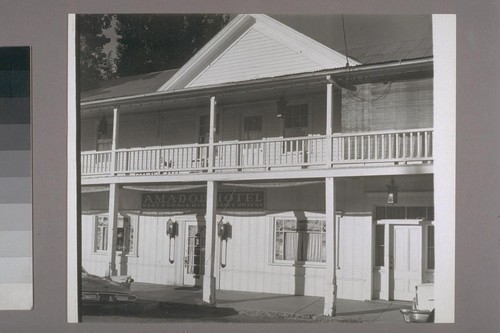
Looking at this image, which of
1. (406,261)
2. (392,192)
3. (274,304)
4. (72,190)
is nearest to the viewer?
(392,192)

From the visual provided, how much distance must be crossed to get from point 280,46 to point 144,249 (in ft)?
9.89

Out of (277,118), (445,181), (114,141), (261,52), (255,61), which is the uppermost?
(261,52)

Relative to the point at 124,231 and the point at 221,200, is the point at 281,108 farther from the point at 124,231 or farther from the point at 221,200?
the point at 124,231

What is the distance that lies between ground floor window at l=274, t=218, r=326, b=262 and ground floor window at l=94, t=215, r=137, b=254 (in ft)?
5.88

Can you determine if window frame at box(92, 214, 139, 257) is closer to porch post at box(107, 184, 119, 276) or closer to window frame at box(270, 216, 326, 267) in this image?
porch post at box(107, 184, 119, 276)

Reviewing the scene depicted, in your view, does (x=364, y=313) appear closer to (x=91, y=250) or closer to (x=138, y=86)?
(x=91, y=250)

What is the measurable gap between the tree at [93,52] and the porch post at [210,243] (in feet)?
6.30

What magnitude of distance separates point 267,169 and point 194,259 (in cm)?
143

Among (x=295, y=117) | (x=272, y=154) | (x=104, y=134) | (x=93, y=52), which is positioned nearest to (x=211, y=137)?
(x=272, y=154)

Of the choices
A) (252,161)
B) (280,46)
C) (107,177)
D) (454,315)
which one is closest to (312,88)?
(280,46)

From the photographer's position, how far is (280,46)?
7141 mm

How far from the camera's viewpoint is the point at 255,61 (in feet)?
23.5

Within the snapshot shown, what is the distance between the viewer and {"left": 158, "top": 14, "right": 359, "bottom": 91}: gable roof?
7.12 metres

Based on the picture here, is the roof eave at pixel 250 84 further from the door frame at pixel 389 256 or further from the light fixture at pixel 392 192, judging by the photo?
the door frame at pixel 389 256
